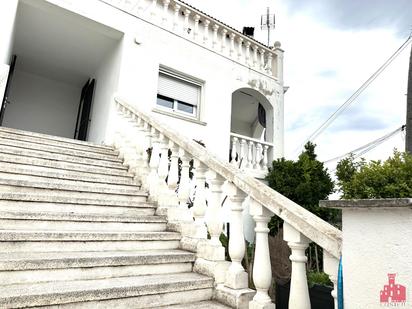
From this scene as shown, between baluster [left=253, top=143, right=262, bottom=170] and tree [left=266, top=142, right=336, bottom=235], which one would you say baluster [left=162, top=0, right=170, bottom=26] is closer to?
baluster [left=253, top=143, right=262, bottom=170]

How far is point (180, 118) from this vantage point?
6758 millimetres

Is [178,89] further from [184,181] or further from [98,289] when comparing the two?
[98,289]

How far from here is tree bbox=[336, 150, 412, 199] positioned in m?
4.09

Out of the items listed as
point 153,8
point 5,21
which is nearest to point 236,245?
point 5,21

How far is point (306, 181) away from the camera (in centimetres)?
670

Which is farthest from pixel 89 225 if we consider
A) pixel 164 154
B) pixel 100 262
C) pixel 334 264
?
pixel 334 264

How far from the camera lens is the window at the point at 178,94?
696 cm

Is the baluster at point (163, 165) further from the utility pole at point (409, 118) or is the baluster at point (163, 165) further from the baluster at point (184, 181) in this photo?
the utility pole at point (409, 118)

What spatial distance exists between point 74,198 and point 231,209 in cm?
177

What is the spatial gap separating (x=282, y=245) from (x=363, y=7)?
6.08 meters

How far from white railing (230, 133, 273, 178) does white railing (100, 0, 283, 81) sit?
90.1 inches

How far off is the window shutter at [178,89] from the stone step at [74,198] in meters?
3.96

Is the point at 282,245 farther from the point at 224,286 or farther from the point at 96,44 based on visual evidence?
the point at 96,44

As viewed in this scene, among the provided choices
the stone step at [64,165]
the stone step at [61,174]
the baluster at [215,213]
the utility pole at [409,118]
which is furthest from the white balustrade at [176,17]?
the baluster at [215,213]
